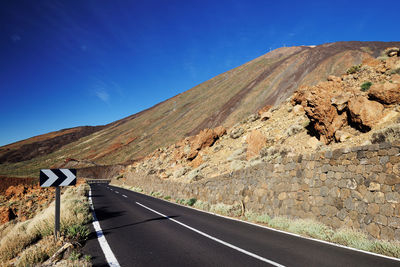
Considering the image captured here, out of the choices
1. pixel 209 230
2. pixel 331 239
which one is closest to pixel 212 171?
pixel 209 230

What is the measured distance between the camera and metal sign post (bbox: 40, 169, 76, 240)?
5946 millimetres

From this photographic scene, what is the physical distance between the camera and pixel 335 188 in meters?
7.88

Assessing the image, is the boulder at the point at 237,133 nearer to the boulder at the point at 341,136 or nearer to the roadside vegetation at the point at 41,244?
the boulder at the point at 341,136

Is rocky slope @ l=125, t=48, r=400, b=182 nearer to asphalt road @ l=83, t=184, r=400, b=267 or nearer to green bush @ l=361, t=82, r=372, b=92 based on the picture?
green bush @ l=361, t=82, r=372, b=92

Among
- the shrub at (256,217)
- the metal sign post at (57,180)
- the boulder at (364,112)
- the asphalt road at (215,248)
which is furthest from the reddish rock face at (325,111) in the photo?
the metal sign post at (57,180)

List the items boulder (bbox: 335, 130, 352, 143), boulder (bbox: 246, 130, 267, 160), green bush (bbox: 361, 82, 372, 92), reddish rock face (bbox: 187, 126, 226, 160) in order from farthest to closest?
reddish rock face (bbox: 187, 126, 226, 160) → boulder (bbox: 246, 130, 267, 160) → green bush (bbox: 361, 82, 372, 92) → boulder (bbox: 335, 130, 352, 143)

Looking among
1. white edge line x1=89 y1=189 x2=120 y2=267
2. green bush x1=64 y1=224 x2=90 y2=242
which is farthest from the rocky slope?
green bush x1=64 y1=224 x2=90 y2=242

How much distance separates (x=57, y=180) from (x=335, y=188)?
8.35 meters

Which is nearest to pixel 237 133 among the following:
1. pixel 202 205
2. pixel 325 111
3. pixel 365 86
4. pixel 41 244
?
pixel 202 205

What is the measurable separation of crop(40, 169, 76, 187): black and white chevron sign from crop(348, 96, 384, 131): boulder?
40.0 feet

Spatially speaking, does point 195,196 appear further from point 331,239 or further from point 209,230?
point 331,239

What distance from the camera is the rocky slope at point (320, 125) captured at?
11.0 m

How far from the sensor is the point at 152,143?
238 feet

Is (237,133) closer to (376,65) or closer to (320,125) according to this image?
(320,125)
